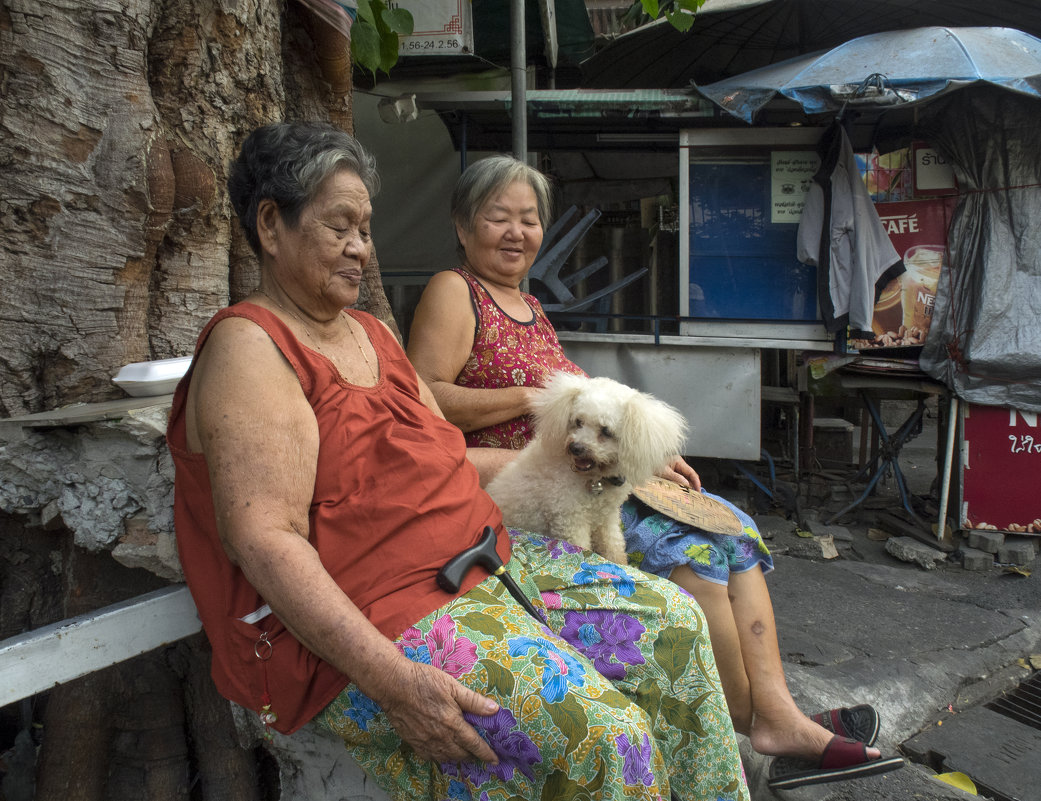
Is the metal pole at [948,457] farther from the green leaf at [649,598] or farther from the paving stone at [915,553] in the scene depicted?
the green leaf at [649,598]

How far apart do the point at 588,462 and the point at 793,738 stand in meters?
0.97

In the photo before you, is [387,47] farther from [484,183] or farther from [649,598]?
[649,598]

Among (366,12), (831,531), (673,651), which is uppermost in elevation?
(366,12)

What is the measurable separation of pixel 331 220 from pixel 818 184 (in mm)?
4103

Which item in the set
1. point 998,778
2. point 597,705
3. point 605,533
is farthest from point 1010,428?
point 597,705

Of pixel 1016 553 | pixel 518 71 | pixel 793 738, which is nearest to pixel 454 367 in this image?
pixel 793 738

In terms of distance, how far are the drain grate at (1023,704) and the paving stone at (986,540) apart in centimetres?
162

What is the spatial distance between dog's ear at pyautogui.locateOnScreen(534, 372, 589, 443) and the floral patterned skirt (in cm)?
45

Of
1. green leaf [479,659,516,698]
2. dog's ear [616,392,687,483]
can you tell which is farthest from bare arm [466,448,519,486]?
green leaf [479,659,516,698]

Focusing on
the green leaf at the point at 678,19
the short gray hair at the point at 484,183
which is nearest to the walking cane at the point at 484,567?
the short gray hair at the point at 484,183

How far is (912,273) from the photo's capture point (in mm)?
5168

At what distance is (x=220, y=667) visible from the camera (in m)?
1.60

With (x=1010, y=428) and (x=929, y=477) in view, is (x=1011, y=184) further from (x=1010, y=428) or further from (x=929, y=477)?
(x=929, y=477)

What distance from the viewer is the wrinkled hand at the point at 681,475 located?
2.55 m
